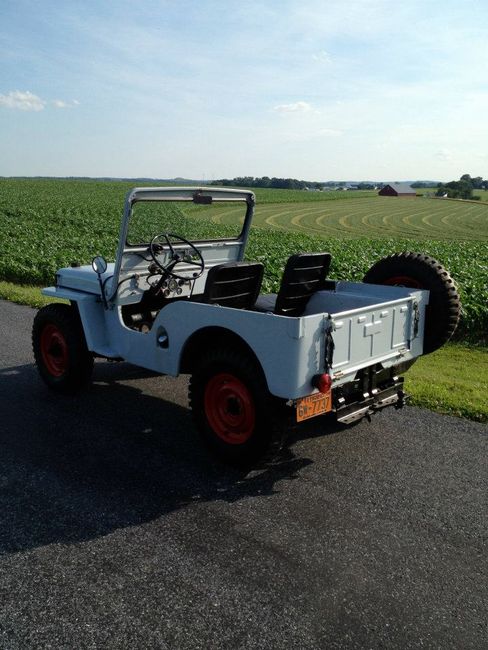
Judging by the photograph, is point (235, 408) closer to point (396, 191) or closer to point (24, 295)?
point (24, 295)

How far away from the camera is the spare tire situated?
4746 mm

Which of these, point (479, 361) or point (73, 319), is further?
point (479, 361)

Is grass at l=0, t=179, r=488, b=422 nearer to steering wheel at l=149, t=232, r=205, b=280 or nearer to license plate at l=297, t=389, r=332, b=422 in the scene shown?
steering wheel at l=149, t=232, r=205, b=280

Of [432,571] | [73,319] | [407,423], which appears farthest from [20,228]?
[432,571]

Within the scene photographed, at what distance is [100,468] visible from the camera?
13.6 ft

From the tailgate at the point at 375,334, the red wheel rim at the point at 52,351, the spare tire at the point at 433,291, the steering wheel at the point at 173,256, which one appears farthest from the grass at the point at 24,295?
the tailgate at the point at 375,334

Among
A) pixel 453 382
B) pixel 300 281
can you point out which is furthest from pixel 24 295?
pixel 453 382

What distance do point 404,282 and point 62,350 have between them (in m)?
3.42

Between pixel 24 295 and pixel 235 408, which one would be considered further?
pixel 24 295

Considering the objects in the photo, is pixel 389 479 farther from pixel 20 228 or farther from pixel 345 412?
pixel 20 228

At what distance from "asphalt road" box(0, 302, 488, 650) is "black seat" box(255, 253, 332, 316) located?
1129 mm

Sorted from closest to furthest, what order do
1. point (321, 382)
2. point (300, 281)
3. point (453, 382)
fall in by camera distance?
point (321, 382), point (300, 281), point (453, 382)

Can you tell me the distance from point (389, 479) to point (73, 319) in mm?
3336

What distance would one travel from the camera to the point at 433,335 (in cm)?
478
